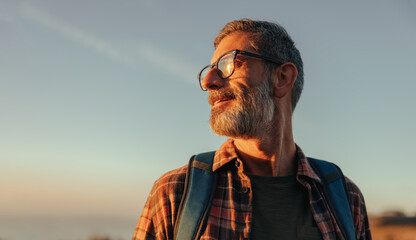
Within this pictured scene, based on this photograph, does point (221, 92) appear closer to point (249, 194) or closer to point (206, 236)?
point (249, 194)

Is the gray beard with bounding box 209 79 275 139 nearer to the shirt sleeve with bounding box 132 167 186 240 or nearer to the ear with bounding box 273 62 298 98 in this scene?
the ear with bounding box 273 62 298 98

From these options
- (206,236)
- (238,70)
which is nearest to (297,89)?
(238,70)

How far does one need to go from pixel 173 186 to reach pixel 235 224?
66 cm

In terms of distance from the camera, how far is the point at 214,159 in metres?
3.77

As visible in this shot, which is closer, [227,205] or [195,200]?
[195,200]

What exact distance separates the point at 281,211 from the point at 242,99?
3.99 feet

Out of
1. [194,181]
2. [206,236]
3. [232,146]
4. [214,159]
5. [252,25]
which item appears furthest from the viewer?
[252,25]

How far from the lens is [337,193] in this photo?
381cm

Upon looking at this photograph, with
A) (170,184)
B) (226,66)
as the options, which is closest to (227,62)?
(226,66)

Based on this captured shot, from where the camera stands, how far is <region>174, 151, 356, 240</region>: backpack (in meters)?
3.20

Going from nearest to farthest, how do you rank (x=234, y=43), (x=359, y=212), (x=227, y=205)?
(x=227, y=205) < (x=359, y=212) < (x=234, y=43)

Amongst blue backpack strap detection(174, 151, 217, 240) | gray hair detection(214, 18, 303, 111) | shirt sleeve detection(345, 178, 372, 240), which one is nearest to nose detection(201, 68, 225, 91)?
gray hair detection(214, 18, 303, 111)

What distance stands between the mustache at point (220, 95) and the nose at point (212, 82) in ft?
0.19

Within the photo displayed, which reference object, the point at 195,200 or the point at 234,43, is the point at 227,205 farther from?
the point at 234,43
